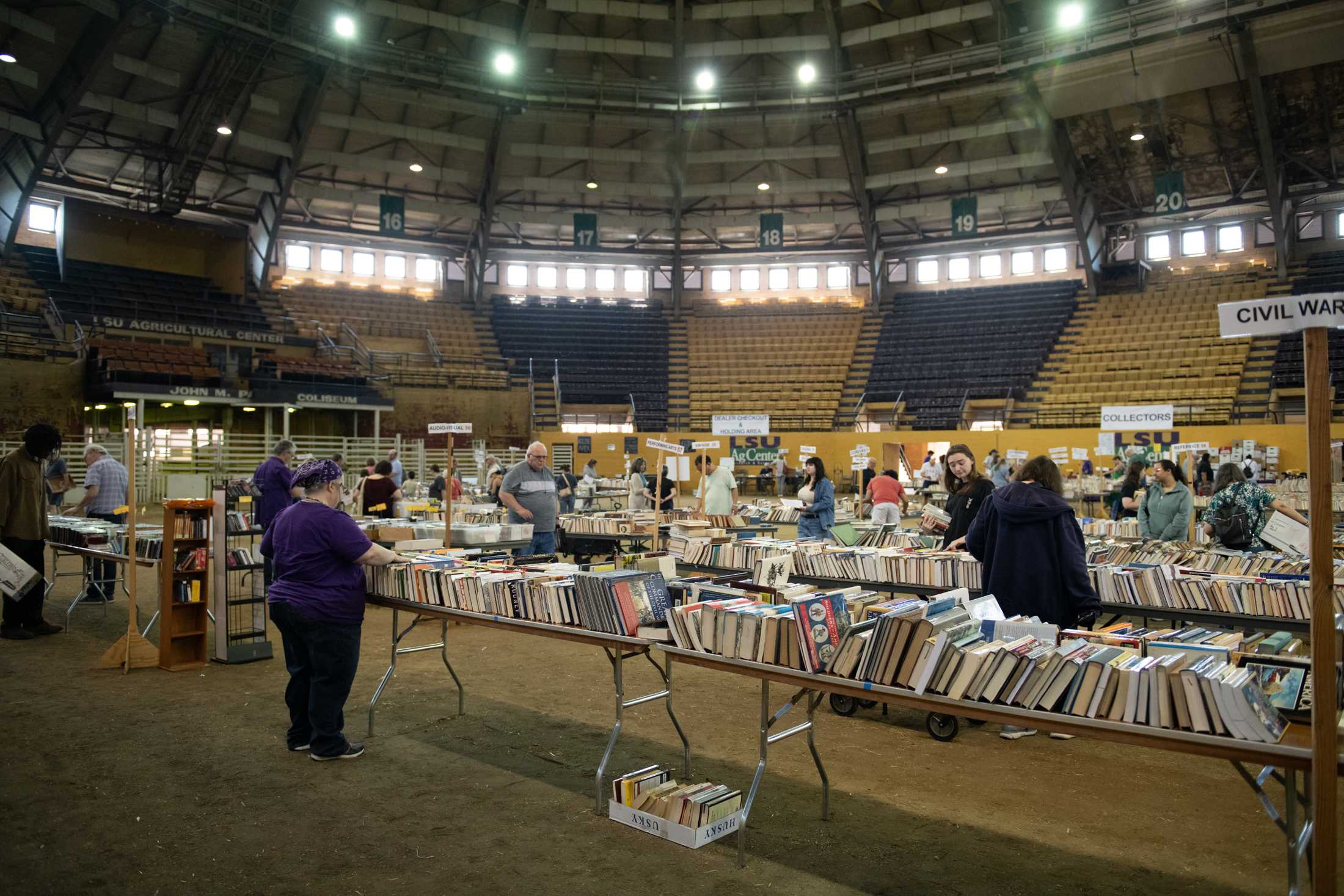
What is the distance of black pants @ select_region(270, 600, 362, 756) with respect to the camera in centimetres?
466

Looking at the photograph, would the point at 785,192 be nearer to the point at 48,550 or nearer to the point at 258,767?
the point at 48,550

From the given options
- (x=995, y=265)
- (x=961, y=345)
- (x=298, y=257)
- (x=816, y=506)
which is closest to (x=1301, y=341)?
(x=961, y=345)

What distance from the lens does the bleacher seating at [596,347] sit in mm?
30172

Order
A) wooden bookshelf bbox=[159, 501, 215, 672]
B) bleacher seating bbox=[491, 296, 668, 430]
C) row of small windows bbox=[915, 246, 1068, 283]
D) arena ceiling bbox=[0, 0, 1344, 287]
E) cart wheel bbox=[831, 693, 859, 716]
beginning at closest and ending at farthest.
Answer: cart wheel bbox=[831, 693, 859, 716]
wooden bookshelf bbox=[159, 501, 215, 672]
arena ceiling bbox=[0, 0, 1344, 287]
bleacher seating bbox=[491, 296, 668, 430]
row of small windows bbox=[915, 246, 1068, 283]

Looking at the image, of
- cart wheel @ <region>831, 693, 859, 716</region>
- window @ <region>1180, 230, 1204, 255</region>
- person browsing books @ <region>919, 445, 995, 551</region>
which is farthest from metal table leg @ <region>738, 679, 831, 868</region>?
window @ <region>1180, 230, 1204, 255</region>

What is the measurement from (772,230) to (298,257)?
1624 centimetres

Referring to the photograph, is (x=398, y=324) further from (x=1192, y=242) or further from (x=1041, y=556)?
(x=1041, y=556)

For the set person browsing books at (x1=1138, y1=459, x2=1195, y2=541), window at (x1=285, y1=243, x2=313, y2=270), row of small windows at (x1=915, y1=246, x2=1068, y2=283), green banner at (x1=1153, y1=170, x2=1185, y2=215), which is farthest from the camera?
row of small windows at (x1=915, y1=246, x2=1068, y2=283)

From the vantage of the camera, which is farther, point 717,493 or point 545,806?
point 717,493

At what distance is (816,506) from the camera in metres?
9.01

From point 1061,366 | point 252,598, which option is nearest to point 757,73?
point 1061,366

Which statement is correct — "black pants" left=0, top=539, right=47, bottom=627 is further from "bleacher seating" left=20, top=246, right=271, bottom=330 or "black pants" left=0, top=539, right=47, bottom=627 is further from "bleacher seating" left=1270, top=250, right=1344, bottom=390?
"bleacher seating" left=1270, top=250, right=1344, bottom=390

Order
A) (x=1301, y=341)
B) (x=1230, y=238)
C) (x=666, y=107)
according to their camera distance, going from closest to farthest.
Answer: (x=1301, y=341) → (x=666, y=107) → (x=1230, y=238)

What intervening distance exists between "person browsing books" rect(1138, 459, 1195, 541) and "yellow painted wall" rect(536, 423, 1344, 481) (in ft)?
51.0
